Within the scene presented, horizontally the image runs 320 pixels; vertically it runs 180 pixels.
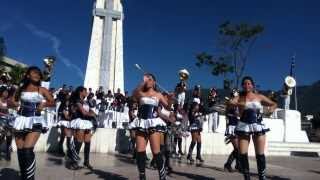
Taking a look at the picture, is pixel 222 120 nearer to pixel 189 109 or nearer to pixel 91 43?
pixel 189 109

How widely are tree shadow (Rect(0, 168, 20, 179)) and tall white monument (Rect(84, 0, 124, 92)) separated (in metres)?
20.9

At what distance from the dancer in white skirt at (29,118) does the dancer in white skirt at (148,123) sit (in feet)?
5.33

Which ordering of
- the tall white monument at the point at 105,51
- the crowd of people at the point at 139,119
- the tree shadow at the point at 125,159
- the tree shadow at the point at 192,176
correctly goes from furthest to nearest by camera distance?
the tall white monument at the point at 105,51 → the tree shadow at the point at 125,159 → the tree shadow at the point at 192,176 → the crowd of people at the point at 139,119

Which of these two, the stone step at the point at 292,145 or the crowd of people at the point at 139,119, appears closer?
the crowd of people at the point at 139,119

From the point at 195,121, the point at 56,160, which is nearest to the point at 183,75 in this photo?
the point at 195,121

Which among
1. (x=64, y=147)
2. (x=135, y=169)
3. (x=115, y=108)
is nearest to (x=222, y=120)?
(x=115, y=108)

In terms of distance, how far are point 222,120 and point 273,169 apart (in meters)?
8.32

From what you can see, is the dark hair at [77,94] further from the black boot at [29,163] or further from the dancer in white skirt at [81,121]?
the black boot at [29,163]

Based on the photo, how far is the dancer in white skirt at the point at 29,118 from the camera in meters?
8.26

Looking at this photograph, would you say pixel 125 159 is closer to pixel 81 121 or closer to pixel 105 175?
pixel 81 121

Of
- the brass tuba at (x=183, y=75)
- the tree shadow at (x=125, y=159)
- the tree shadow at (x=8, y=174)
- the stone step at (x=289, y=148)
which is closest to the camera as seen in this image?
the tree shadow at (x=8, y=174)

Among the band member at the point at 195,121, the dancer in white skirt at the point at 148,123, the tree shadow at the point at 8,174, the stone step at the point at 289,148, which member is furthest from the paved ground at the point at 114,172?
the stone step at the point at 289,148

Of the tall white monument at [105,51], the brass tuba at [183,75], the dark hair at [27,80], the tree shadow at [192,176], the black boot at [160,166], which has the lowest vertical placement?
the tree shadow at [192,176]

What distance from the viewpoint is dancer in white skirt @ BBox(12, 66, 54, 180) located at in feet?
27.1
